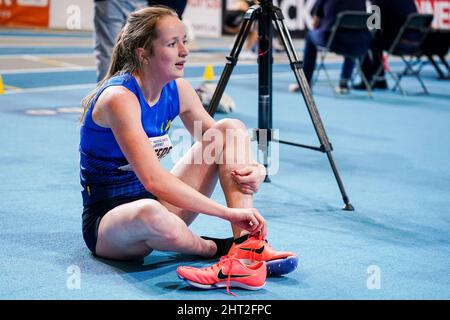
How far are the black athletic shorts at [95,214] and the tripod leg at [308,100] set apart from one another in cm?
127

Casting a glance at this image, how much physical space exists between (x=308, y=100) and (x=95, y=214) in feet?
4.80

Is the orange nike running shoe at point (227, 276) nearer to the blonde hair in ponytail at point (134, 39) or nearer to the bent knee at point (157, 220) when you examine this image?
the bent knee at point (157, 220)

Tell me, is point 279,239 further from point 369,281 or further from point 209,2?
point 209,2

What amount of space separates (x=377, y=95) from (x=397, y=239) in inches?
233

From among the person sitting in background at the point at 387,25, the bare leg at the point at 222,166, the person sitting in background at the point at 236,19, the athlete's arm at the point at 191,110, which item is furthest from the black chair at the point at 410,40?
the bare leg at the point at 222,166

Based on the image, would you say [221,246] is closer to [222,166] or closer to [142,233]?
[222,166]

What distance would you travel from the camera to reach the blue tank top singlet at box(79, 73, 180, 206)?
298 cm

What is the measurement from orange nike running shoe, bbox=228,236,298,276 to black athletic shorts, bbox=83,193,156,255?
0.49 metres

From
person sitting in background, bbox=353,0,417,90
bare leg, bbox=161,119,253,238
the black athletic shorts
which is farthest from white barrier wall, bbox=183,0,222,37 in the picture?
the black athletic shorts

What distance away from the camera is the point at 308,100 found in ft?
13.2

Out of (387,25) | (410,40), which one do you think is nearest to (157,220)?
(387,25)

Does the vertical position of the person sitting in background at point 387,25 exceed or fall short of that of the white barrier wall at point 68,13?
it exceeds it

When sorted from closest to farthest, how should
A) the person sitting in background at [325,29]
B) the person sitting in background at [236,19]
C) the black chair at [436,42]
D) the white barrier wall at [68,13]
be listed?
1. the person sitting in background at [325,29]
2. the black chair at [436,42]
3. the person sitting in background at [236,19]
4. the white barrier wall at [68,13]

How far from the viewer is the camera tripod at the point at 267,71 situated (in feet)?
13.2
